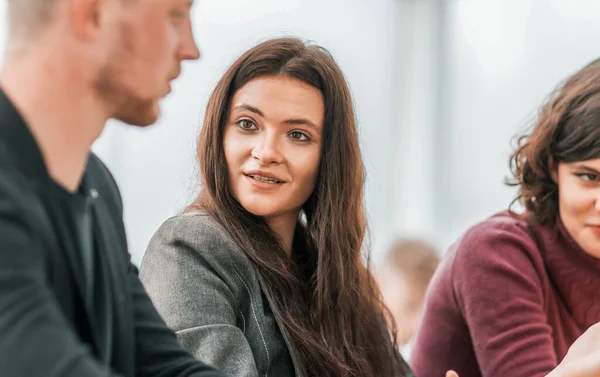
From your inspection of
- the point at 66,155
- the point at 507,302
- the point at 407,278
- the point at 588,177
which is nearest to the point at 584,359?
the point at 507,302

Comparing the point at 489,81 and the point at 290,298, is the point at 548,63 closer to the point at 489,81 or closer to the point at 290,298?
the point at 489,81

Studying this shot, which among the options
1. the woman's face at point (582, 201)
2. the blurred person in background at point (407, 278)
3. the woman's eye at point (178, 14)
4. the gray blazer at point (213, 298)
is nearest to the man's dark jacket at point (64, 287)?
the woman's eye at point (178, 14)

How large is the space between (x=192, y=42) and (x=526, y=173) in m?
1.16

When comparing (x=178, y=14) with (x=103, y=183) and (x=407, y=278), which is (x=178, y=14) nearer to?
(x=103, y=183)

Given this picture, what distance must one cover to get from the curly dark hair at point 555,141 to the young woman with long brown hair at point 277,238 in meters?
0.39

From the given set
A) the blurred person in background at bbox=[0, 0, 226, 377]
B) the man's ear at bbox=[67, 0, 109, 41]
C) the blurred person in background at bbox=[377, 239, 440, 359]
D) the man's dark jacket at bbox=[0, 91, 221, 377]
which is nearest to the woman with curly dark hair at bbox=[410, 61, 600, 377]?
the man's dark jacket at bbox=[0, 91, 221, 377]

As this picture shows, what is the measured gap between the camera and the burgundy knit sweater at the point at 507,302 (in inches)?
64.3

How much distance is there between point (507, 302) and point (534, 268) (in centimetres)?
13

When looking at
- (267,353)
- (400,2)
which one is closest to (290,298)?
(267,353)

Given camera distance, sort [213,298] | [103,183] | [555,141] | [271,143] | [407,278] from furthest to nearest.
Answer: [407,278], [555,141], [271,143], [213,298], [103,183]

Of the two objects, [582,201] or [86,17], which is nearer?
[86,17]

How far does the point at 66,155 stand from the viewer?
76cm

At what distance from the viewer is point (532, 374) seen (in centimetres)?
158

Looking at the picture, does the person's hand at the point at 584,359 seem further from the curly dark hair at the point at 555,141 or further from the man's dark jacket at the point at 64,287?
the man's dark jacket at the point at 64,287
